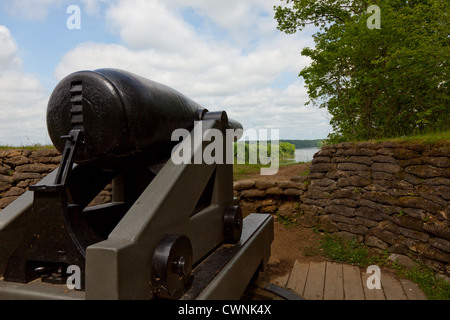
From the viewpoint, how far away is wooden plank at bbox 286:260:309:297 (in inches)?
126

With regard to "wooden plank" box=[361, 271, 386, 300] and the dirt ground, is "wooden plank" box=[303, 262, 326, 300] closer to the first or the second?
the dirt ground

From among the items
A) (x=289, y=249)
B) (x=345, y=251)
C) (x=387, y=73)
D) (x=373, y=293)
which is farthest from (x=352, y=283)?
(x=387, y=73)

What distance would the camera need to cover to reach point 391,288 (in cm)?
329

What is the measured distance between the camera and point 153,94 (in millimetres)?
1679

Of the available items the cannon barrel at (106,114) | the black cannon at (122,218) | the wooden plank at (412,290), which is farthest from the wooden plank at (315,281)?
the cannon barrel at (106,114)

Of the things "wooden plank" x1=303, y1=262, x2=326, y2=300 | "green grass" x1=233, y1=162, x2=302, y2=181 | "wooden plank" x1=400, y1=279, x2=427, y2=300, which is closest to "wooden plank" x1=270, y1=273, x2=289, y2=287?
"wooden plank" x1=303, y1=262, x2=326, y2=300

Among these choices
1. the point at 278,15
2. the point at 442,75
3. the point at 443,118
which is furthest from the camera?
the point at 278,15

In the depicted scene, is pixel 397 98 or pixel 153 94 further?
pixel 397 98

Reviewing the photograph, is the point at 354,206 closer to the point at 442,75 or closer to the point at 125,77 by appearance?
the point at 442,75

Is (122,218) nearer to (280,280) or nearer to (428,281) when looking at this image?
(280,280)

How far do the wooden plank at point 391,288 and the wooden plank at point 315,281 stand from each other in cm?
65

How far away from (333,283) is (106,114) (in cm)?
305
